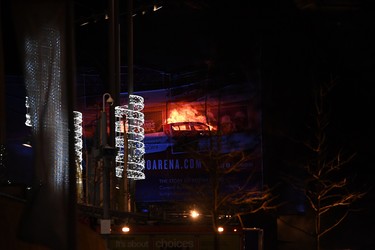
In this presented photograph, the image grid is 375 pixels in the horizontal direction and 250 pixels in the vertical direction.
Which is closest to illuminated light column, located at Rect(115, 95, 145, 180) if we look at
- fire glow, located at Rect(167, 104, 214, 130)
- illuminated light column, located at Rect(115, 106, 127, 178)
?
illuminated light column, located at Rect(115, 106, 127, 178)

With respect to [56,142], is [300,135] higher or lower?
higher

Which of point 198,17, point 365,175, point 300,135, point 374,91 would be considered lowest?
point 365,175

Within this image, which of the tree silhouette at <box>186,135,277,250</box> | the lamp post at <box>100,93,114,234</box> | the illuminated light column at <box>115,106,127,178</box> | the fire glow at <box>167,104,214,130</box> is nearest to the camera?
the lamp post at <box>100,93,114,234</box>

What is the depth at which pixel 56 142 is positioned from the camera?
4371mm

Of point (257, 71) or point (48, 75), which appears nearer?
point (48, 75)

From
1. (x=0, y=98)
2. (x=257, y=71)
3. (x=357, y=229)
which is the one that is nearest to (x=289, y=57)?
(x=257, y=71)

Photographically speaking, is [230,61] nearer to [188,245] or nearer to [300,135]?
[300,135]

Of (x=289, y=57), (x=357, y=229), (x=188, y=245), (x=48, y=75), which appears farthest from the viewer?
(x=289, y=57)

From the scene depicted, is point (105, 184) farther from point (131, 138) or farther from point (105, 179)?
point (131, 138)

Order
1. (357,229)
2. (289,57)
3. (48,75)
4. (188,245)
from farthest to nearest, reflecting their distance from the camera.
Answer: (289,57) < (357,229) < (188,245) < (48,75)

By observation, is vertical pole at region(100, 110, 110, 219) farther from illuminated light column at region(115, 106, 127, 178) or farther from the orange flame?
the orange flame

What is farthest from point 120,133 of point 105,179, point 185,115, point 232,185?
point 185,115

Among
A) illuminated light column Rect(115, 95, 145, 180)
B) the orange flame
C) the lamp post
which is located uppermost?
the orange flame

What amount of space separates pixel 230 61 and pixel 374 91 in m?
7.92
